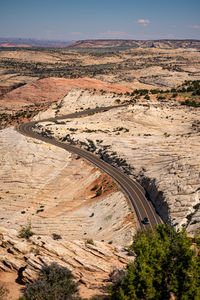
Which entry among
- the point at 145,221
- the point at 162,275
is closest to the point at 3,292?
the point at 162,275

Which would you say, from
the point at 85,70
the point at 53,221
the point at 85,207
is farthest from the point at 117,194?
the point at 85,70

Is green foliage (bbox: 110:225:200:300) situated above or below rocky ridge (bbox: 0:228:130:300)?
above

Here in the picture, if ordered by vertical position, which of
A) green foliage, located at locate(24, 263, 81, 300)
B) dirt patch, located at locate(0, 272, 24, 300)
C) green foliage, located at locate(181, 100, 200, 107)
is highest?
green foliage, located at locate(181, 100, 200, 107)

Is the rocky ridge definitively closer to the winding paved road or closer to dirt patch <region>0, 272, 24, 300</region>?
dirt patch <region>0, 272, 24, 300</region>

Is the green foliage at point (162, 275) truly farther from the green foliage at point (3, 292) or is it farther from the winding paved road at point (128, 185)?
the winding paved road at point (128, 185)

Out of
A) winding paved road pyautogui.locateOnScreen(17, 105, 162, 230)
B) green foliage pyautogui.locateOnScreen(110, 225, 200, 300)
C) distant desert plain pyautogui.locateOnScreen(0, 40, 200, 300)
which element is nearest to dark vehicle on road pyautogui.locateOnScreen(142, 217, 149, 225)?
winding paved road pyautogui.locateOnScreen(17, 105, 162, 230)

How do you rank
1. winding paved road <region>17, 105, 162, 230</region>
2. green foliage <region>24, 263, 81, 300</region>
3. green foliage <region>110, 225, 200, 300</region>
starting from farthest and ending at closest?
winding paved road <region>17, 105, 162, 230</region>
green foliage <region>24, 263, 81, 300</region>
green foliage <region>110, 225, 200, 300</region>
